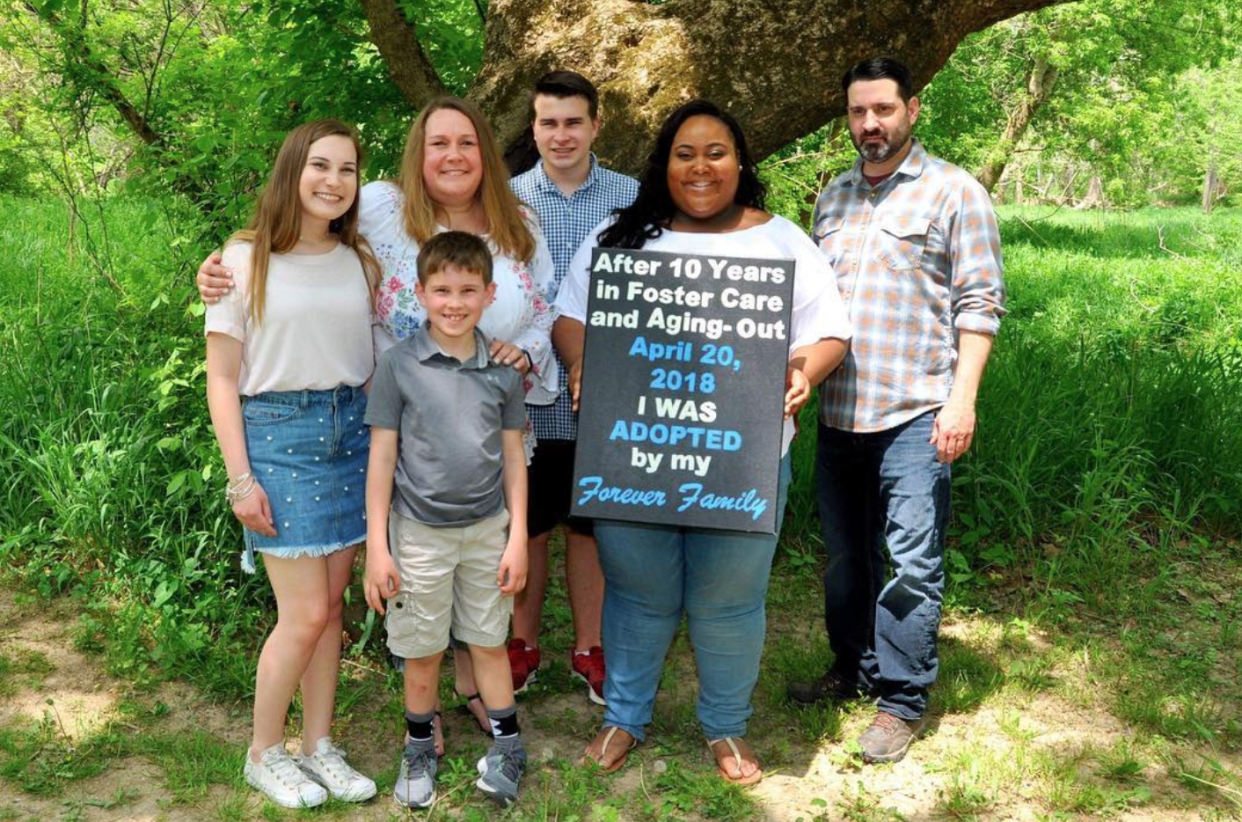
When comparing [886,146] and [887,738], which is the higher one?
[886,146]

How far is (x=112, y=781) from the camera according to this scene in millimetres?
3479

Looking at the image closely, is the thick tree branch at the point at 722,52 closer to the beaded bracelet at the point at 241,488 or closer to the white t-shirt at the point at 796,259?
the white t-shirt at the point at 796,259

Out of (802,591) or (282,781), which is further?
(802,591)

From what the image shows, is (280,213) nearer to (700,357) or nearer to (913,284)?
(700,357)

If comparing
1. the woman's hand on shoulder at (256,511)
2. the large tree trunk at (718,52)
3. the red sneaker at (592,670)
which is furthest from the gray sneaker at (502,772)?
the large tree trunk at (718,52)

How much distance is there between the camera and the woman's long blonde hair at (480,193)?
3316 mm

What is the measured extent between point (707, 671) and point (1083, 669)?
5.89ft

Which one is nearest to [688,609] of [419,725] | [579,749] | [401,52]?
[579,749]

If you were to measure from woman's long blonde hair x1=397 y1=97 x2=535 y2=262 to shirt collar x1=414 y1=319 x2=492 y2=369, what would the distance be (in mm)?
328

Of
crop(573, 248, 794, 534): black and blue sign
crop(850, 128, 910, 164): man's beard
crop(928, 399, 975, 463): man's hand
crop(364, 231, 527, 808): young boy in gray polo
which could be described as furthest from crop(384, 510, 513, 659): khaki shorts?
crop(850, 128, 910, 164): man's beard

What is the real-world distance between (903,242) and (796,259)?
1.28 feet

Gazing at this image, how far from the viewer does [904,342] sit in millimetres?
3455

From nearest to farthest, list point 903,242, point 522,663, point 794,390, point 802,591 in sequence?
point 794,390
point 903,242
point 522,663
point 802,591

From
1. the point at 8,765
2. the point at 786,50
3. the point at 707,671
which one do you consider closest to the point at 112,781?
the point at 8,765
